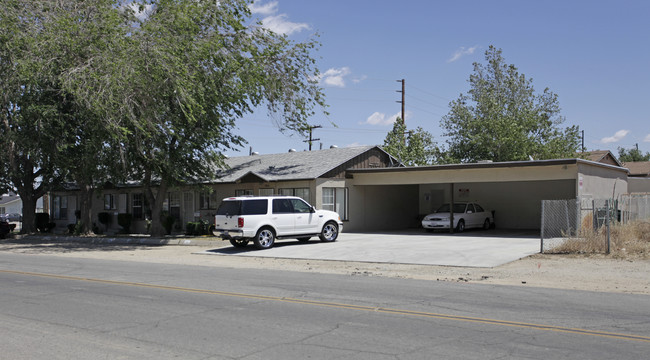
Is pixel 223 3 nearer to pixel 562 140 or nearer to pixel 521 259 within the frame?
pixel 521 259

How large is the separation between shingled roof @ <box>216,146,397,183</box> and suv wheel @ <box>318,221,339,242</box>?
5.43 m

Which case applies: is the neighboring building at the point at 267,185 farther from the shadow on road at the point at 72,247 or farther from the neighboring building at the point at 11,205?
the neighboring building at the point at 11,205

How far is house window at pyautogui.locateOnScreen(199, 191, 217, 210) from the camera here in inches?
1287

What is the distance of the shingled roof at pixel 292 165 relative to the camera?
29.3m

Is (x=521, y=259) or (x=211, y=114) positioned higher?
(x=211, y=114)

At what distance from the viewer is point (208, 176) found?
2791 cm

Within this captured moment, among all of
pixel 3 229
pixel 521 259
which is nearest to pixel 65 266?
pixel 521 259

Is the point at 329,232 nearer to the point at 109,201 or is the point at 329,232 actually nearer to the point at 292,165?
the point at 292,165

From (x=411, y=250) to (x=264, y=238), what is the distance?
5.47 m

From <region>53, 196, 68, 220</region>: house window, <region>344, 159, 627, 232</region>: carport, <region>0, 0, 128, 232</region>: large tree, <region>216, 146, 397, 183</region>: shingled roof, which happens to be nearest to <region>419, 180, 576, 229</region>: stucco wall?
<region>344, 159, 627, 232</region>: carport

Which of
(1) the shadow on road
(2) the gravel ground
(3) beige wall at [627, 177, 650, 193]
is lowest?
(1) the shadow on road

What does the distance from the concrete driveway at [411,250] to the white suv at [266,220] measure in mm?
530

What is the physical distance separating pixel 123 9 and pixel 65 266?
14.3 m

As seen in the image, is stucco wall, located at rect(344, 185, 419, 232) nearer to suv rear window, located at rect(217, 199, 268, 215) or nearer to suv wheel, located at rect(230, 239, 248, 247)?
suv wheel, located at rect(230, 239, 248, 247)
